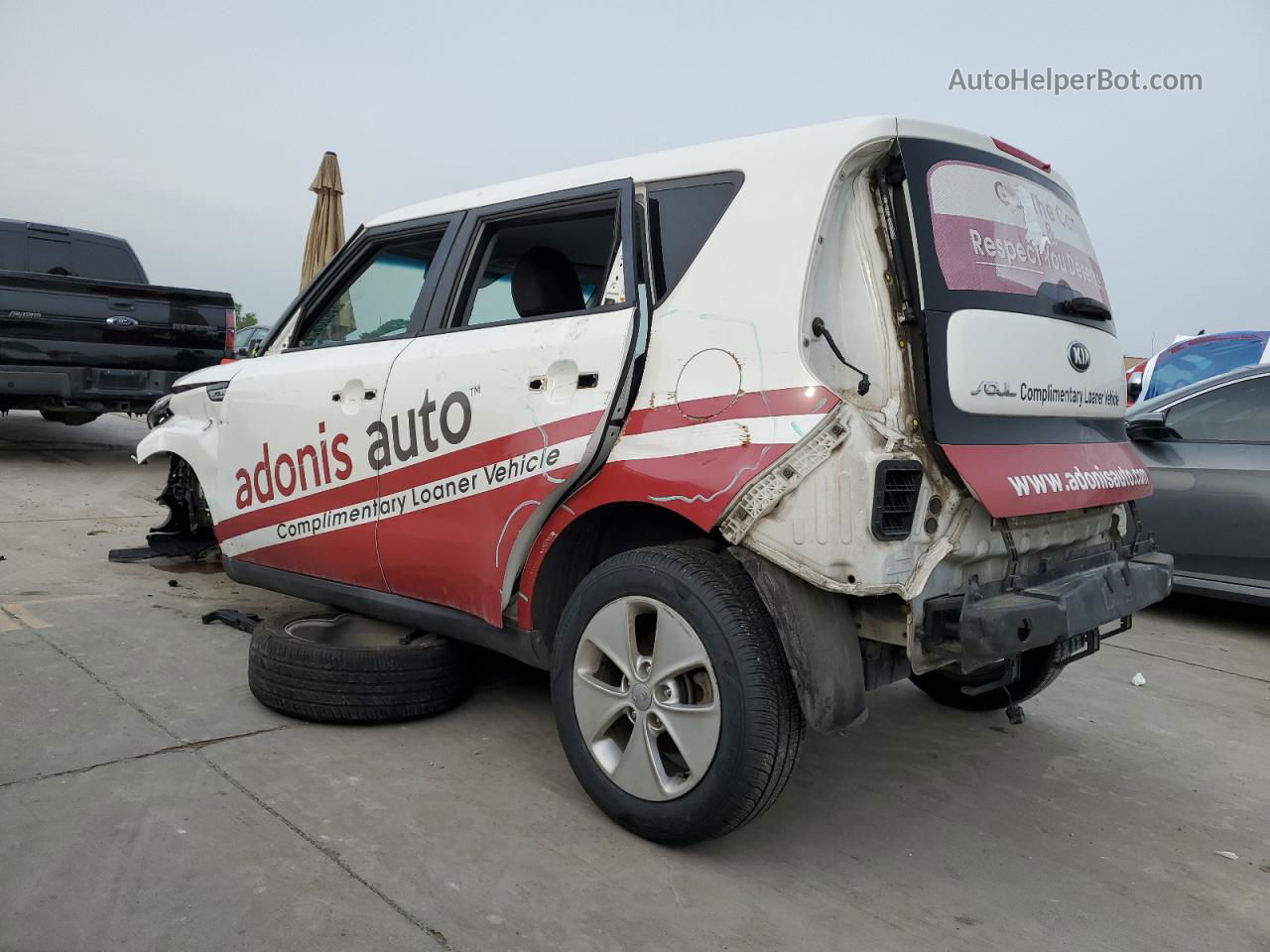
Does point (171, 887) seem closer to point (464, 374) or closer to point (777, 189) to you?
point (464, 374)

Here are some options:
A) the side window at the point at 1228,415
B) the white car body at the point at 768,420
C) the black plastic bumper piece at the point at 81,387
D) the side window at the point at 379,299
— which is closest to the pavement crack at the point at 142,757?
the white car body at the point at 768,420

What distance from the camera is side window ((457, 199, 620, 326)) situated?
325cm

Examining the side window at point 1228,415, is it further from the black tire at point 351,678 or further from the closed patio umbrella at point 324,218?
the closed patio umbrella at point 324,218

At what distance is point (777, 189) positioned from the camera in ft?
8.81

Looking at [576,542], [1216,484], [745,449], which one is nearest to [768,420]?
[745,449]

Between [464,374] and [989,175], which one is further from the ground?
[989,175]

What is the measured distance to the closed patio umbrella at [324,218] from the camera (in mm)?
8953

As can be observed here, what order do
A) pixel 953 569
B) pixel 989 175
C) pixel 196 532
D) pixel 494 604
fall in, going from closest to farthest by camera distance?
pixel 953 569 → pixel 989 175 → pixel 494 604 → pixel 196 532

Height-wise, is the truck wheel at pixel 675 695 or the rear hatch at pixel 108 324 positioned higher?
the rear hatch at pixel 108 324

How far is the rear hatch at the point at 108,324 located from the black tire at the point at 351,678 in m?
5.81

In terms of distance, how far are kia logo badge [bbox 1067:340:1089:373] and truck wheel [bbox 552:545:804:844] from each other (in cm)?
125

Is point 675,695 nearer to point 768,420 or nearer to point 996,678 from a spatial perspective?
point 768,420

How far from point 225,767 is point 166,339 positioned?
6.55 meters

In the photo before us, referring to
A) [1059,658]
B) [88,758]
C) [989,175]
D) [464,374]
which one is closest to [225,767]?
[88,758]
